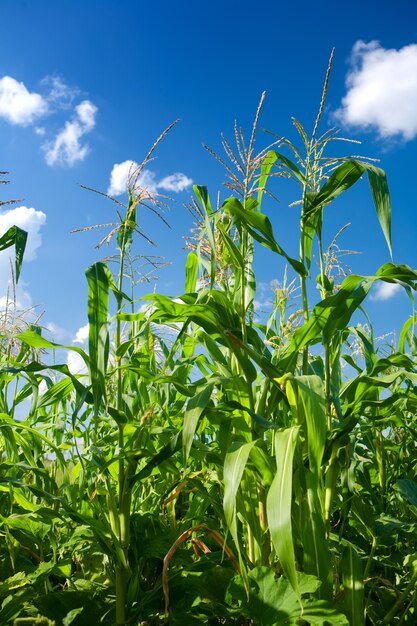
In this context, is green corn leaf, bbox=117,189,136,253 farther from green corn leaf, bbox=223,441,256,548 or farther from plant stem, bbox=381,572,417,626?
plant stem, bbox=381,572,417,626

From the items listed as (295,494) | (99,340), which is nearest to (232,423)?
(295,494)

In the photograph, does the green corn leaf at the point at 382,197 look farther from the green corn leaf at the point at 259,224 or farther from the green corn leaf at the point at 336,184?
the green corn leaf at the point at 259,224

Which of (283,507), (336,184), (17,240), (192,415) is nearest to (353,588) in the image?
(283,507)

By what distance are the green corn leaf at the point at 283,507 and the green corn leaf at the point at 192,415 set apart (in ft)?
0.59

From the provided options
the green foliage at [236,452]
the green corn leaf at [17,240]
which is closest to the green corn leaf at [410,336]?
the green foliage at [236,452]

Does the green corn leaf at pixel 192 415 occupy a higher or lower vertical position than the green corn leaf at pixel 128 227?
lower

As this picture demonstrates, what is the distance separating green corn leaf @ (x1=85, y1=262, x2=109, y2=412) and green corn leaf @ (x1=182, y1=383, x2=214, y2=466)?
24 centimetres

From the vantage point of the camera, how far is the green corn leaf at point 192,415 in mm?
1245

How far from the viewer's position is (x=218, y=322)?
1494 millimetres

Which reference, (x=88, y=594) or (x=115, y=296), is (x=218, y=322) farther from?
(x=88, y=594)

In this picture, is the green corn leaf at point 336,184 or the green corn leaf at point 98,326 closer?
the green corn leaf at point 98,326

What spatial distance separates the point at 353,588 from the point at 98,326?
910mm

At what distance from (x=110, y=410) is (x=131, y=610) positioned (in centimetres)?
57

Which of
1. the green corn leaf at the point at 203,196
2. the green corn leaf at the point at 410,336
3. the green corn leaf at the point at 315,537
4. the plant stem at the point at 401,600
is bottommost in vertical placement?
the plant stem at the point at 401,600
